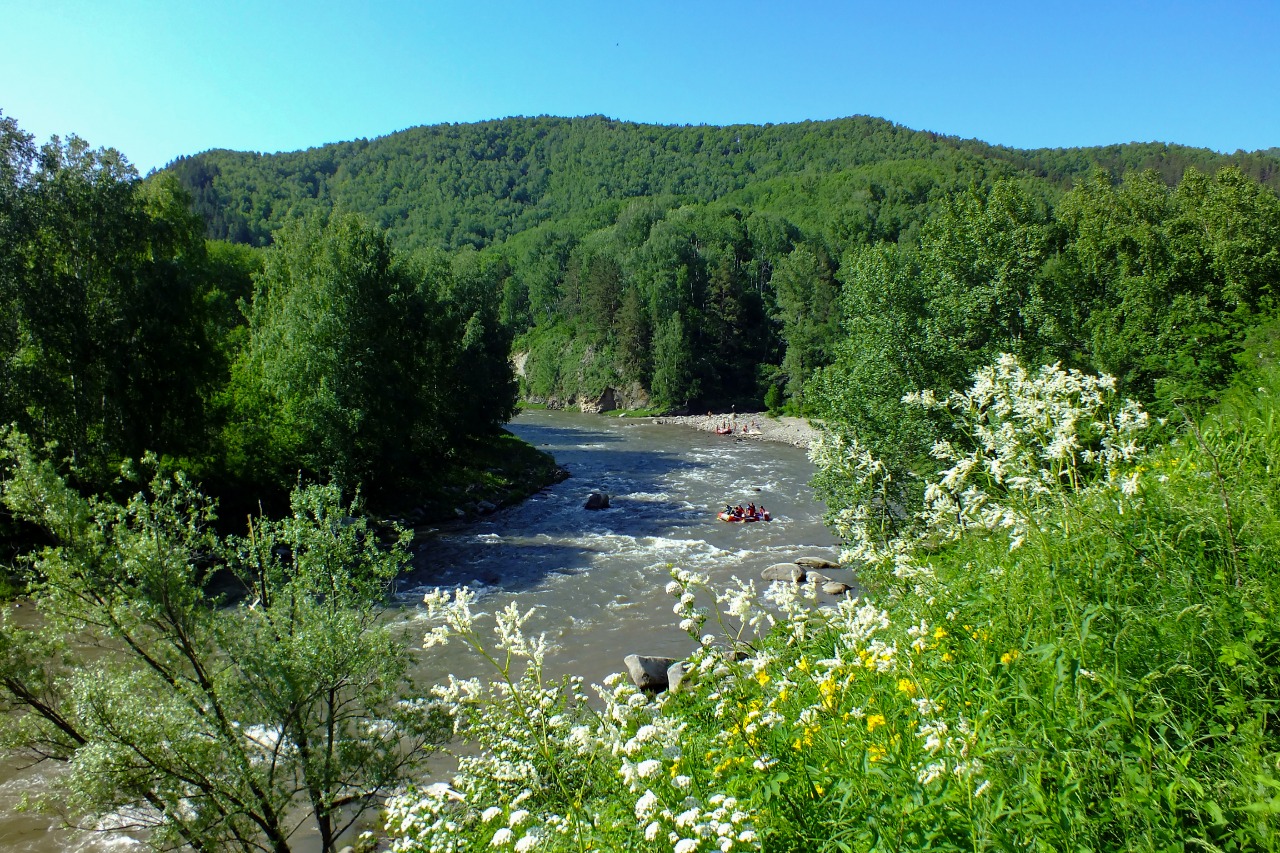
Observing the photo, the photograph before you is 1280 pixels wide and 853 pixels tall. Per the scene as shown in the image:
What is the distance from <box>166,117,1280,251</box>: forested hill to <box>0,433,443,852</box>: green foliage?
352ft

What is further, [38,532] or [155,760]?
[38,532]

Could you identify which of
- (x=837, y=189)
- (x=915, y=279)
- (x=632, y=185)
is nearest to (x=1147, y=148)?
(x=837, y=189)

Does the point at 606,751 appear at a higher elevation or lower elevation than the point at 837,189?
lower

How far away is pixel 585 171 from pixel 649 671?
607ft

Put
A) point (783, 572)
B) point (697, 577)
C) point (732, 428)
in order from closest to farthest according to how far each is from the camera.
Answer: point (697, 577), point (783, 572), point (732, 428)

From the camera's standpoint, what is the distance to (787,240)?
87.0 m

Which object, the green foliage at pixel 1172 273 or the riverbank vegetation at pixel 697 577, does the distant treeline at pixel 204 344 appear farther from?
the green foliage at pixel 1172 273

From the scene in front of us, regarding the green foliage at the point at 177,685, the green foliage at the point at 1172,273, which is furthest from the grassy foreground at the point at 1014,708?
the green foliage at the point at 1172,273

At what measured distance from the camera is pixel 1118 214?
34.2m

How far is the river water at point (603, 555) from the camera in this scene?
1462 centimetres

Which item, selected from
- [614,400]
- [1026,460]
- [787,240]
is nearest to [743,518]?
[1026,460]

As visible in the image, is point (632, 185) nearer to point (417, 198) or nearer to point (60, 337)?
point (417, 198)

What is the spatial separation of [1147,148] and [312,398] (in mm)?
154183

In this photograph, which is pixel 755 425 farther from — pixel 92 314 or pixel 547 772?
pixel 547 772
